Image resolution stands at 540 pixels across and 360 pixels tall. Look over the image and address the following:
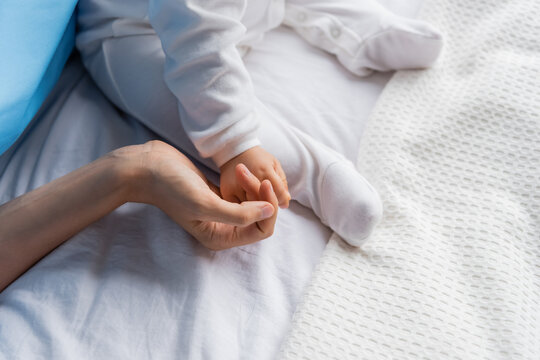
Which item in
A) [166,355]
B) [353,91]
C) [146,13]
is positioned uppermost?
[146,13]

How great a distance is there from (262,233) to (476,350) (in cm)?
29

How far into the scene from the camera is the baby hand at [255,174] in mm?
686

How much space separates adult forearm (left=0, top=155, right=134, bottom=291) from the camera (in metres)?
0.63

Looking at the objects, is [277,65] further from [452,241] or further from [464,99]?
[452,241]

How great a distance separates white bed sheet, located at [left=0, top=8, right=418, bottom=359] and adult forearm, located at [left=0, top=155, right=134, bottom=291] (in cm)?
2

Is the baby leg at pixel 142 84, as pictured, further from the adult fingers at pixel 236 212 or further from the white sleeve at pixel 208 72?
the adult fingers at pixel 236 212

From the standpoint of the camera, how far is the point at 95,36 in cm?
81

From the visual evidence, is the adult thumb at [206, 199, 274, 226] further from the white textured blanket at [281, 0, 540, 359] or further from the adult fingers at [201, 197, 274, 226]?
the white textured blanket at [281, 0, 540, 359]

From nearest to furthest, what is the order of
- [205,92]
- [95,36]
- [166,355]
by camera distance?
[166,355] < [205,92] < [95,36]

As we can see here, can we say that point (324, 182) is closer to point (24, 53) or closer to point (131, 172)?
point (131, 172)

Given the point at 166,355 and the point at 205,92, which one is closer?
the point at 166,355

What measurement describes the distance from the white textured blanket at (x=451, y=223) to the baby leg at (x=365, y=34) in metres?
0.04

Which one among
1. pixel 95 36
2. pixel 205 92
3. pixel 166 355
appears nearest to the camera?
pixel 166 355

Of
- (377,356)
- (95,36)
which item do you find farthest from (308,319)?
(95,36)
